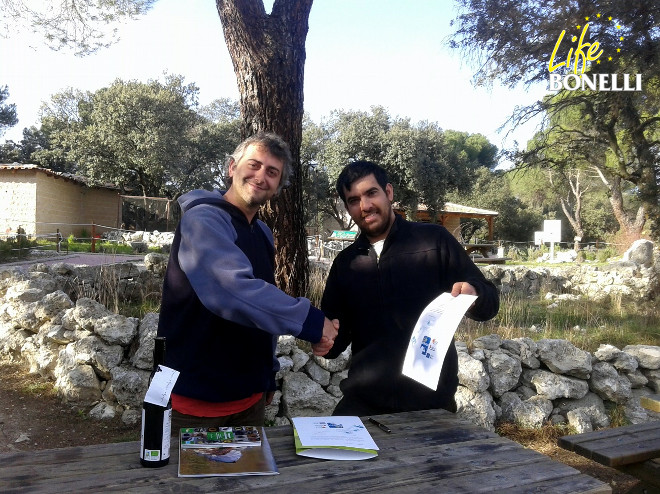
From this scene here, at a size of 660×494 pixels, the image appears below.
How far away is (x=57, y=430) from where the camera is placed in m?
4.41

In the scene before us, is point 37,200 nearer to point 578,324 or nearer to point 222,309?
point 578,324

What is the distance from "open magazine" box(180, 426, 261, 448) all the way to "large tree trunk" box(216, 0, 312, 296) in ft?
11.2

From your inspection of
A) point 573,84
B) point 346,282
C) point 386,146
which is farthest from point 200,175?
point 346,282

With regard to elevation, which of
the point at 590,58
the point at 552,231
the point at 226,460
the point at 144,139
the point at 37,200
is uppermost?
the point at 144,139

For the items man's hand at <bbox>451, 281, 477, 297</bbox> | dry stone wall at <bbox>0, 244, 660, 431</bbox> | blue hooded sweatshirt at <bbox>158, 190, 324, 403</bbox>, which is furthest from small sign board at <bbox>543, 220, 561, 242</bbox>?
blue hooded sweatshirt at <bbox>158, 190, 324, 403</bbox>

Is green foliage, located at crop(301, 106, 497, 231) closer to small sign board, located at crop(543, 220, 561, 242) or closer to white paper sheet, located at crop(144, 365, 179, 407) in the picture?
small sign board, located at crop(543, 220, 561, 242)

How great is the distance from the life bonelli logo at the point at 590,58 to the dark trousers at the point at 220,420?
356 inches

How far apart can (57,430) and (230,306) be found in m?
3.37

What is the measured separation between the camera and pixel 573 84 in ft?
33.4

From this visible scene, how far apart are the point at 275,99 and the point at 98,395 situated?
10.2 feet

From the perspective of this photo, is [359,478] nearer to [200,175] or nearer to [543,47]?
[543,47]

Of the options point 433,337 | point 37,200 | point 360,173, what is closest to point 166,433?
point 433,337

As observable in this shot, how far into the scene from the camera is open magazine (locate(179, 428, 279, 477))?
1610 mm

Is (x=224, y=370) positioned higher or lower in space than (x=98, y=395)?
higher
